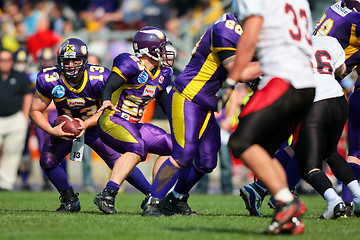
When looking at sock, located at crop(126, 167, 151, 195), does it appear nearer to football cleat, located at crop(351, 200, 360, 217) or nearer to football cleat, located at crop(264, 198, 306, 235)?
football cleat, located at crop(351, 200, 360, 217)

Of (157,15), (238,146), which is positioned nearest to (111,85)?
(238,146)

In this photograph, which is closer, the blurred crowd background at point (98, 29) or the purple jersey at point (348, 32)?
the purple jersey at point (348, 32)

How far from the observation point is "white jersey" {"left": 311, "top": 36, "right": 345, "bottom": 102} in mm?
5863

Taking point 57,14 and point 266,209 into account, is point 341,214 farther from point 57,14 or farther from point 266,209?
point 57,14

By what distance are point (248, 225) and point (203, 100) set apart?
1315mm

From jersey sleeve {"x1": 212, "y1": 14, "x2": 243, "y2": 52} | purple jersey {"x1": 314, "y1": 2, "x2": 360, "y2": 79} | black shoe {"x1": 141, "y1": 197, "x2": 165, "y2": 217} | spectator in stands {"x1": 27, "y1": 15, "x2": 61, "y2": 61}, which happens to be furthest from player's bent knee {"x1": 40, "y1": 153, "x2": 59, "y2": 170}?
spectator in stands {"x1": 27, "y1": 15, "x2": 61, "y2": 61}

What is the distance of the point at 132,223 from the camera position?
529 cm

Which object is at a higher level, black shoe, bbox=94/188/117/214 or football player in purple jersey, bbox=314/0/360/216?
football player in purple jersey, bbox=314/0/360/216

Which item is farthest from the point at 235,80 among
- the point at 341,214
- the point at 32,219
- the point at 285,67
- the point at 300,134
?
the point at 32,219

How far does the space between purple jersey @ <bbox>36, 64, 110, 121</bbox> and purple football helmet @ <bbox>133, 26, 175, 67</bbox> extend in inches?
17.7

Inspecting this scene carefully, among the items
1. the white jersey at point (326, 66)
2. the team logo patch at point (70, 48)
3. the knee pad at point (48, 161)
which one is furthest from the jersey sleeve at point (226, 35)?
the knee pad at point (48, 161)

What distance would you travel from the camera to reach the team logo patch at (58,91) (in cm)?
651

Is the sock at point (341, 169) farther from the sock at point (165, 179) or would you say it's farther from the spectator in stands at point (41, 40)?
the spectator in stands at point (41, 40)

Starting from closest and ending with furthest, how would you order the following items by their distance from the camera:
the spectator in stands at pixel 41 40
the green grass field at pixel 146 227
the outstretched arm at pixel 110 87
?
the green grass field at pixel 146 227, the outstretched arm at pixel 110 87, the spectator in stands at pixel 41 40
